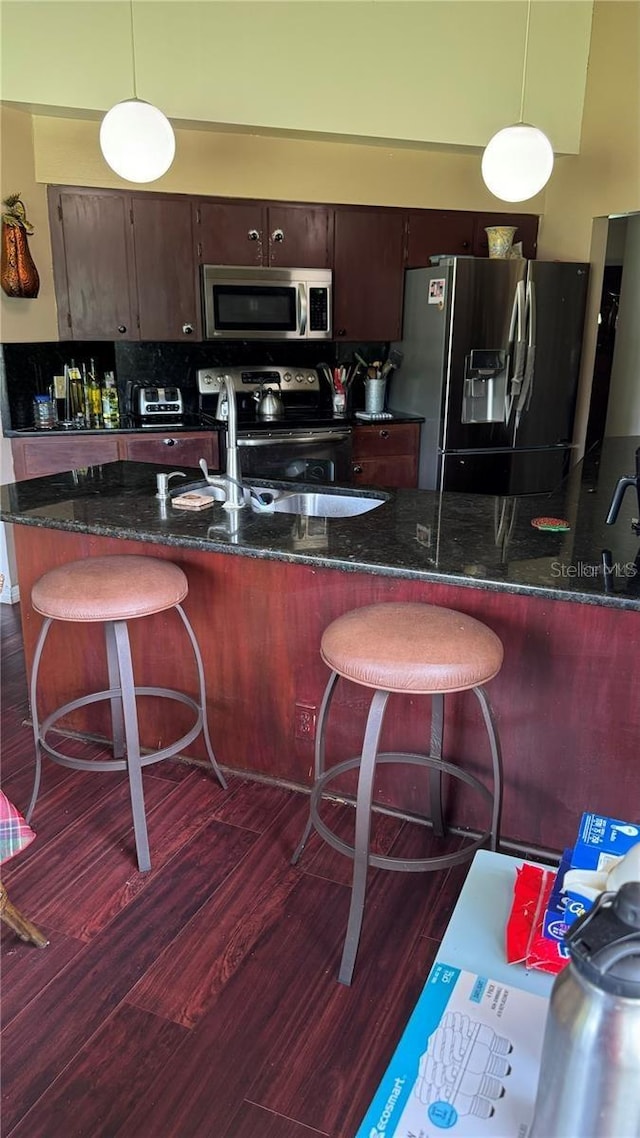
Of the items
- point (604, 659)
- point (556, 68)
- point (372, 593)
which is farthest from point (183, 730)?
point (556, 68)

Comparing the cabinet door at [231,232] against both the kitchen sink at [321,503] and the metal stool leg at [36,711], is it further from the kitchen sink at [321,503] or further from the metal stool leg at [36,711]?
the metal stool leg at [36,711]

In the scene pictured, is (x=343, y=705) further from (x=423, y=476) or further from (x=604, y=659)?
(x=423, y=476)

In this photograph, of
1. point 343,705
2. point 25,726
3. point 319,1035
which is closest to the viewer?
point 319,1035

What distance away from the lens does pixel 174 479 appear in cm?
282

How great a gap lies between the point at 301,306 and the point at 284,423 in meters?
0.71

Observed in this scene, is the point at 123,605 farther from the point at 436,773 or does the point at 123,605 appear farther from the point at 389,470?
the point at 389,470

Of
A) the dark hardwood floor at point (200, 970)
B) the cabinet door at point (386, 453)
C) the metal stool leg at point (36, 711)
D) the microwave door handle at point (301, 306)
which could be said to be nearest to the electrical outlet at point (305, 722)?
the dark hardwood floor at point (200, 970)

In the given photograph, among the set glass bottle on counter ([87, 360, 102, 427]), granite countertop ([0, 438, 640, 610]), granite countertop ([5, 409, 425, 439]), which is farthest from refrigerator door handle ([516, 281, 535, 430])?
glass bottle on counter ([87, 360, 102, 427])

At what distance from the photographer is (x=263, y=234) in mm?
4355

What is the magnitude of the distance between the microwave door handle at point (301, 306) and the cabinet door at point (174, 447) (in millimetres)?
847

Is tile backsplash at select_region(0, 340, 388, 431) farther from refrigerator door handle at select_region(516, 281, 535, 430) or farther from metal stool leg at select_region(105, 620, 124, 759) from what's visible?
metal stool leg at select_region(105, 620, 124, 759)

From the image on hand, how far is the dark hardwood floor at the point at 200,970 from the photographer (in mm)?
1443

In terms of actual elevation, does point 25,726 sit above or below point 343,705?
below

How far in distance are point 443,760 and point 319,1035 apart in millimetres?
764
